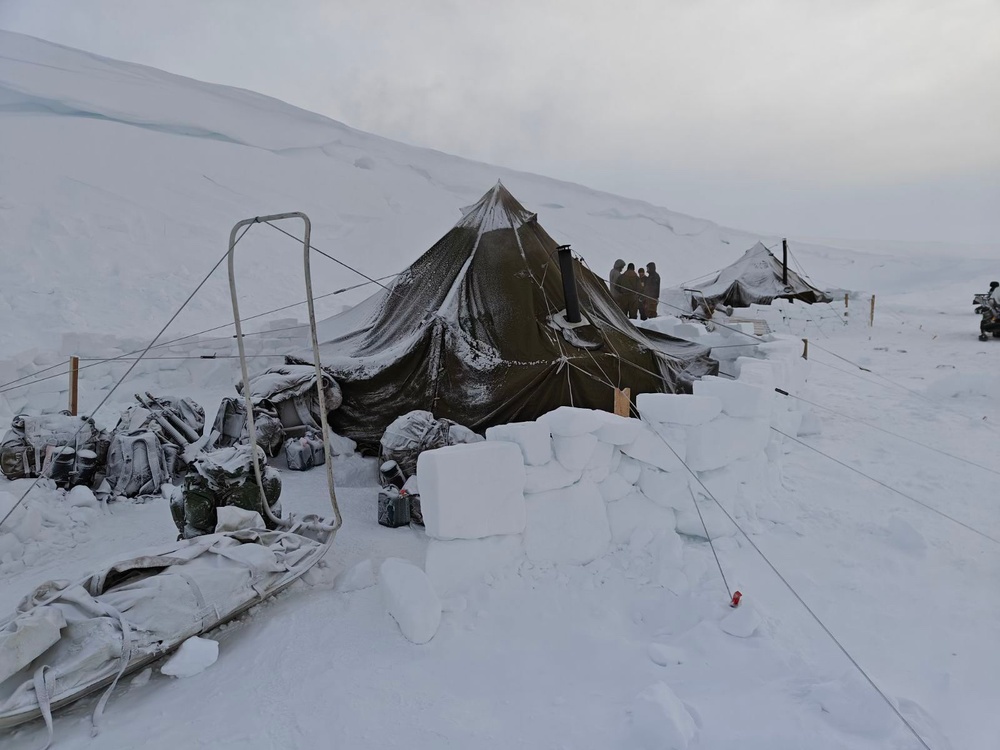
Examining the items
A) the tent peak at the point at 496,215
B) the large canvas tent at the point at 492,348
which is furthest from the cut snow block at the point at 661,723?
the tent peak at the point at 496,215

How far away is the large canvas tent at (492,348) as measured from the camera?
4.43 m

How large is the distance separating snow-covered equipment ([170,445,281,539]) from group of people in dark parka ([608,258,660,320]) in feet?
22.9

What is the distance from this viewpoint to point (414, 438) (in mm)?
3838

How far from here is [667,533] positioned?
9.71 ft

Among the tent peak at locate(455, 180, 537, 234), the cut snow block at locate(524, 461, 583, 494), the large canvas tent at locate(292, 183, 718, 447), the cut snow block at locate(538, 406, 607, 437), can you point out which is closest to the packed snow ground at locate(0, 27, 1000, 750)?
the cut snow block at locate(524, 461, 583, 494)

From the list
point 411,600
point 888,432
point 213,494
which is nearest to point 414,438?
point 213,494

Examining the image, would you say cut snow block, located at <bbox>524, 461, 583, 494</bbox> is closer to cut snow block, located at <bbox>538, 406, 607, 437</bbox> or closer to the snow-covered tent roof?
cut snow block, located at <bbox>538, 406, 607, 437</bbox>

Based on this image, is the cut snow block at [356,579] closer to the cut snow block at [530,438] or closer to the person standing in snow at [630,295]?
the cut snow block at [530,438]

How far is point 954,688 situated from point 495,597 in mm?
1643

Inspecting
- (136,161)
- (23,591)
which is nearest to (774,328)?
(23,591)

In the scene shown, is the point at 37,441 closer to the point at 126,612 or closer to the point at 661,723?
the point at 126,612

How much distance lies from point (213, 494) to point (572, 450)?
164 cm

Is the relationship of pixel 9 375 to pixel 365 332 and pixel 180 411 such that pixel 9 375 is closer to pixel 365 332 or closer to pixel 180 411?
pixel 180 411

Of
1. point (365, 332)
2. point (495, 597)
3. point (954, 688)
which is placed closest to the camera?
point (954, 688)
